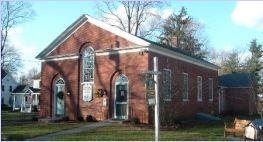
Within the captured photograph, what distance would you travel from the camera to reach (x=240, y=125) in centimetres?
1862

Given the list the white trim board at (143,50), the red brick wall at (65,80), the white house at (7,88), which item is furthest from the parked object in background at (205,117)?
the white house at (7,88)

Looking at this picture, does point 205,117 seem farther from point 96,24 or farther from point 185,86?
point 96,24

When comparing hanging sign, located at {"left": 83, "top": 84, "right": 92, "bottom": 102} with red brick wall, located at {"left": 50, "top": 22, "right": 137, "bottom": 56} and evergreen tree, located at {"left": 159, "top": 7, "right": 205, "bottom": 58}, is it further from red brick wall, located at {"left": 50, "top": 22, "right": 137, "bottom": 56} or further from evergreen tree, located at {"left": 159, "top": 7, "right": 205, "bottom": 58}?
evergreen tree, located at {"left": 159, "top": 7, "right": 205, "bottom": 58}

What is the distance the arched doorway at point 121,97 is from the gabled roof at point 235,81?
820 inches

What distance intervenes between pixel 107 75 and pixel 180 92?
5003mm

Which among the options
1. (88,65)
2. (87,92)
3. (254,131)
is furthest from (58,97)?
(254,131)

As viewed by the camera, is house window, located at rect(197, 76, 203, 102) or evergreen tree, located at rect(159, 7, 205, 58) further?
evergreen tree, located at rect(159, 7, 205, 58)

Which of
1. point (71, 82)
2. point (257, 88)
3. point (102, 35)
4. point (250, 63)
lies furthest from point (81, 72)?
point (250, 63)

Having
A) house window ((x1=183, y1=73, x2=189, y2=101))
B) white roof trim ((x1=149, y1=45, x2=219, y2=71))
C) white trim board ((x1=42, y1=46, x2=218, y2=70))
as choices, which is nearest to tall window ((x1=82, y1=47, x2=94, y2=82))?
white trim board ((x1=42, y1=46, x2=218, y2=70))

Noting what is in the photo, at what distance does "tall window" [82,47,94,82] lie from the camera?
28.7 meters

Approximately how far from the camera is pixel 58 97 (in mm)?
30594

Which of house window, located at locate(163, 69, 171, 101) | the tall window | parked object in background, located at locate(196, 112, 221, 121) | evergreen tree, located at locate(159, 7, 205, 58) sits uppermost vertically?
evergreen tree, located at locate(159, 7, 205, 58)

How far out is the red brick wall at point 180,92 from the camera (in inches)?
981

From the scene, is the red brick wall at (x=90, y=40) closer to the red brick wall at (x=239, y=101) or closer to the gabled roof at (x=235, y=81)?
the gabled roof at (x=235, y=81)
